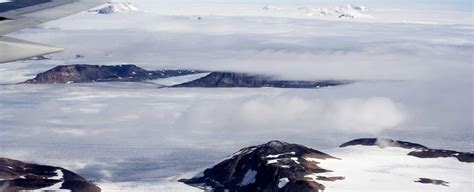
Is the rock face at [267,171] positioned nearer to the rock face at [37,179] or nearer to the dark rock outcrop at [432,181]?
the dark rock outcrop at [432,181]

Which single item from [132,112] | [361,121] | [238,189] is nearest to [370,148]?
[238,189]

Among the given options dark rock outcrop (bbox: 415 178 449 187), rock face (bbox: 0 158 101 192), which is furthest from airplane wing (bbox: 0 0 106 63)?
dark rock outcrop (bbox: 415 178 449 187)

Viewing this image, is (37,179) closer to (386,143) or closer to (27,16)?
(27,16)

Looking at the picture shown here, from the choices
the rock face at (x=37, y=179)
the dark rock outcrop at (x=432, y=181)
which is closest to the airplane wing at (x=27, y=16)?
the rock face at (x=37, y=179)

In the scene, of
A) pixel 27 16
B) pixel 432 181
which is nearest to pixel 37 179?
pixel 432 181

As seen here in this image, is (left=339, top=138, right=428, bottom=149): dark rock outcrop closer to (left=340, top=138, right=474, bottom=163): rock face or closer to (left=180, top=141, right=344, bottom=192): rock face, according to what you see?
(left=340, top=138, right=474, bottom=163): rock face
